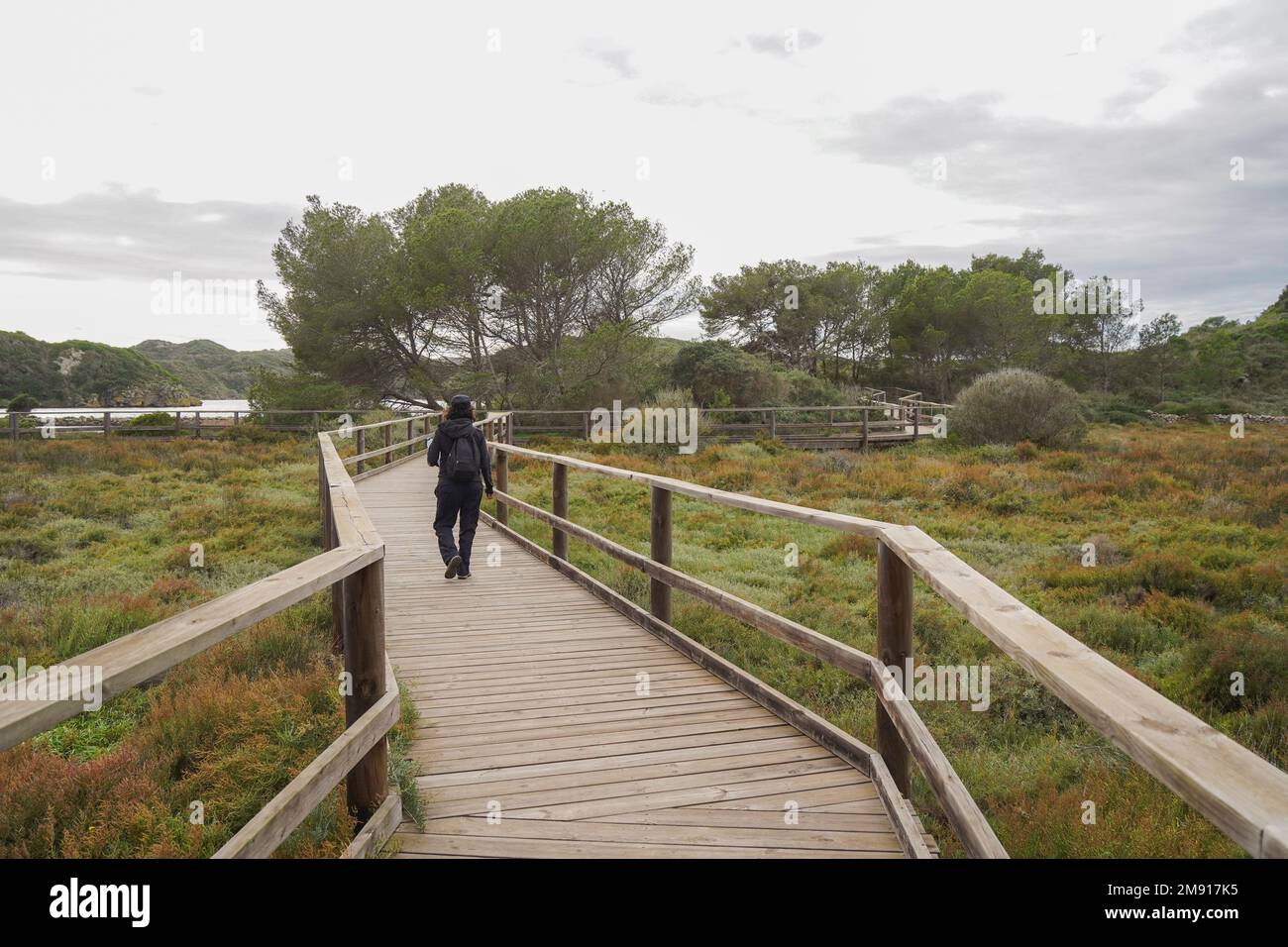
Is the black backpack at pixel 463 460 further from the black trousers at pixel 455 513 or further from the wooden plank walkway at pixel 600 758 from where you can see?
the wooden plank walkway at pixel 600 758

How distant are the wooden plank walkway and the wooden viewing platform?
0.01 metres

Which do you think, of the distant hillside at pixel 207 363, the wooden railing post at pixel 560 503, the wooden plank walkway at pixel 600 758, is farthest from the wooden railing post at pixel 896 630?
the distant hillside at pixel 207 363

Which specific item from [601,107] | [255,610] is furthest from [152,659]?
[601,107]

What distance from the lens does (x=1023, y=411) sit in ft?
68.9

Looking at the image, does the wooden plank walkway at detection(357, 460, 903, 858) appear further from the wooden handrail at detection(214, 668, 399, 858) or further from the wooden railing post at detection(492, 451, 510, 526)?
the wooden railing post at detection(492, 451, 510, 526)

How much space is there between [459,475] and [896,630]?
5.13m

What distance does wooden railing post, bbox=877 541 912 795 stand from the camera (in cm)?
310

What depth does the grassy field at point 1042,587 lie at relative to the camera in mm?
4004

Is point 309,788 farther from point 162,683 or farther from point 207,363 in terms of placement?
point 207,363

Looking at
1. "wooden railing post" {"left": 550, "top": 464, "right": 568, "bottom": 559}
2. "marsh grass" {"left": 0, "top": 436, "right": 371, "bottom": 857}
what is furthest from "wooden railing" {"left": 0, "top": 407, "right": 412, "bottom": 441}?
"wooden railing post" {"left": 550, "top": 464, "right": 568, "bottom": 559}

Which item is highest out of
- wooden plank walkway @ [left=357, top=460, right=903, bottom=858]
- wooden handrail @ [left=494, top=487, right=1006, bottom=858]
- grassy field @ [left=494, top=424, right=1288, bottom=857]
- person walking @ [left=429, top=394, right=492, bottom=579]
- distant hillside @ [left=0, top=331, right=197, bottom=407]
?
distant hillside @ [left=0, top=331, right=197, bottom=407]

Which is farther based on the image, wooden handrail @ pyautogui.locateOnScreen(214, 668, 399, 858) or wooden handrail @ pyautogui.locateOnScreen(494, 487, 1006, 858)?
wooden handrail @ pyautogui.locateOnScreen(494, 487, 1006, 858)

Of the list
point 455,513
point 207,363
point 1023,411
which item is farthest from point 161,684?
point 207,363

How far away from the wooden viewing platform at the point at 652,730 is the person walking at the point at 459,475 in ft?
5.97
